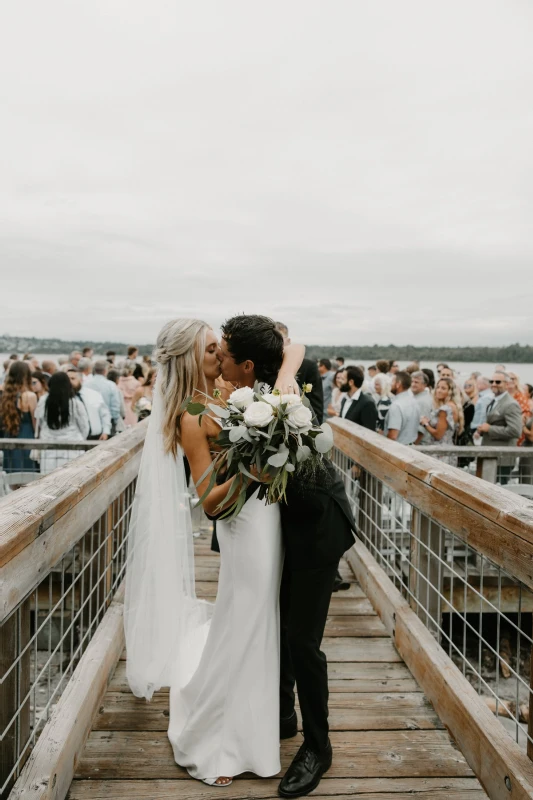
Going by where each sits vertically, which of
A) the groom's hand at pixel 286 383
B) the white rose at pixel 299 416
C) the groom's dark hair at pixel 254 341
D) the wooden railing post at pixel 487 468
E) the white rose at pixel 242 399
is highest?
the groom's dark hair at pixel 254 341

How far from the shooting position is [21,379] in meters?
7.85

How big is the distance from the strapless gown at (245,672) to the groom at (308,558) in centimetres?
9

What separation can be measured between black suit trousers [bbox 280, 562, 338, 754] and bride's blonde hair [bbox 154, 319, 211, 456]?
0.94 metres

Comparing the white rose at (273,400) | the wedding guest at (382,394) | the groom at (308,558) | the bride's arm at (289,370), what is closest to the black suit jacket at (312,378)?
the bride's arm at (289,370)

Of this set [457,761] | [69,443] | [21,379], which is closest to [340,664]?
[457,761]

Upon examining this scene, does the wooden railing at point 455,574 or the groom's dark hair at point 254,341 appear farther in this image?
the groom's dark hair at point 254,341

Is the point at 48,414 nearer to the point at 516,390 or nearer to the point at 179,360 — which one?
the point at 179,360

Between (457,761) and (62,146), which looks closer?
(457,761)

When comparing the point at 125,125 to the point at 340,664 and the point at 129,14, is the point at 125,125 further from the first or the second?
the point at 340,664

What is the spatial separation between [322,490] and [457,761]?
4.23 ft

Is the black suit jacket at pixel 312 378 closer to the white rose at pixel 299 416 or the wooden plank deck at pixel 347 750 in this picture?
the white rose at pixel 299 416

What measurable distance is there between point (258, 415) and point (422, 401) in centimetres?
611

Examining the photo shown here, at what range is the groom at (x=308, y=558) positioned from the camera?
244cm

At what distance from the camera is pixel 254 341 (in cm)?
247
